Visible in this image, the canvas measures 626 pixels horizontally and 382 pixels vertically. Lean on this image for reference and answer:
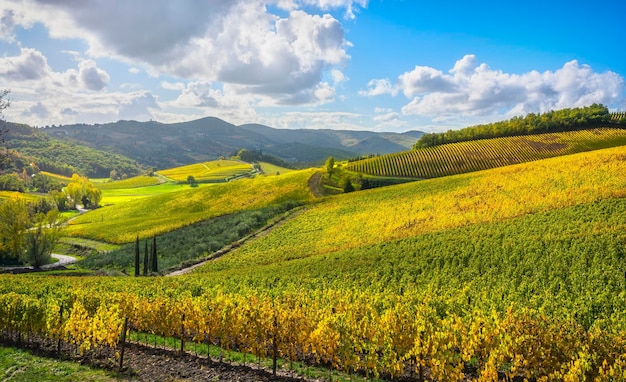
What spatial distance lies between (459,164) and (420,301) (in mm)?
96099

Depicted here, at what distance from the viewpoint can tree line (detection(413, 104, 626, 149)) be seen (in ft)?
443

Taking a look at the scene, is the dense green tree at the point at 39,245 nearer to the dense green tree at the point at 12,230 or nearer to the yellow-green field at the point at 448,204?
the dense green tree at the point at 12,230

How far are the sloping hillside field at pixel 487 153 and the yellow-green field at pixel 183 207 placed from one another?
27540 mm

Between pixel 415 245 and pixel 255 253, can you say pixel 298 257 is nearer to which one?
pixel 255 253

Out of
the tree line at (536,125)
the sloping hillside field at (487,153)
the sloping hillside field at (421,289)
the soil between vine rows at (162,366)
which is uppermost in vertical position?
the tree line at (536,125)

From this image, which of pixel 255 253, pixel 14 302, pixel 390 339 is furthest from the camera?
pixel 255 253

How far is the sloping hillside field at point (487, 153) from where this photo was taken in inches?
4400

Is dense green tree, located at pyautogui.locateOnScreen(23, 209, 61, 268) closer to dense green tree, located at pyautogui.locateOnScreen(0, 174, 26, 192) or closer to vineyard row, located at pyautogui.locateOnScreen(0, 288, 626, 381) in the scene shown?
vineyard row, located at pyautogui.locateOnScreen(0, 288, 626, 381)

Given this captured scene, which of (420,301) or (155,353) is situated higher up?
(420,301)

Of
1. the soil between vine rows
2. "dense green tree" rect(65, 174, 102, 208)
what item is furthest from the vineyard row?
"dense green tree" rect(65, 174, 102, 208)

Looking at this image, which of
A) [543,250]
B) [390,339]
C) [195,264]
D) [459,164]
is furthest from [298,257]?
[459,164]

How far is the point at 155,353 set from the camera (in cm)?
2177

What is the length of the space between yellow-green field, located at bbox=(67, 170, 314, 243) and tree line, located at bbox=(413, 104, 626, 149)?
201 feet

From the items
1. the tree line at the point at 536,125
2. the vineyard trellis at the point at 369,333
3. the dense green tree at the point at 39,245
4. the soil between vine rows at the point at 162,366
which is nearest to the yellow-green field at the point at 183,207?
the dense green tree at the point at 39,245
